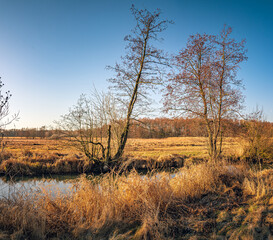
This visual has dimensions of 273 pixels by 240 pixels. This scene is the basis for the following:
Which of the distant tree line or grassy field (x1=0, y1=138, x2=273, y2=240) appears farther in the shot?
the distant tree line

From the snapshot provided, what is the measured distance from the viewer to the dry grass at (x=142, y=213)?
3.04 m

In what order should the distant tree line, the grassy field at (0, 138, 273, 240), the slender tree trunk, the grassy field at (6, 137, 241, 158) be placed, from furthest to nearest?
the grassy field at (6, 137, 241, 158)
the slender tree trunk
the distant tree line
the grassy field at (0, 138, 273, 240)

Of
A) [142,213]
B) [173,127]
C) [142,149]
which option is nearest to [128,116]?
[173,127]

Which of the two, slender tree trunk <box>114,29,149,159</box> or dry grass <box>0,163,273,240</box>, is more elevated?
slender tree trunk <box>114,29,149,159</box>

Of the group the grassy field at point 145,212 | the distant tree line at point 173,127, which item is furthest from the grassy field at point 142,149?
the grassy field at point 145,212

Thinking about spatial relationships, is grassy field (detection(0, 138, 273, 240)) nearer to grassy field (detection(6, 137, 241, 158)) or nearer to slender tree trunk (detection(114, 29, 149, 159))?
grassy field (detection(6, 137, 241, 158))

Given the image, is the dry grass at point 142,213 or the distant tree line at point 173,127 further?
the distant tree line at point 173,127

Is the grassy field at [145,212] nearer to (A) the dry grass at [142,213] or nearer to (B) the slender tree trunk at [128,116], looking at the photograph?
(A) the dry grass at [142,213]

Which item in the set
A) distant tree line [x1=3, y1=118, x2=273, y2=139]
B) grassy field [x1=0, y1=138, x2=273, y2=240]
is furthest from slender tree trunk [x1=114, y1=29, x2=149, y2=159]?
grassy field [x1=0, y1=138, x2=273, y2=240]

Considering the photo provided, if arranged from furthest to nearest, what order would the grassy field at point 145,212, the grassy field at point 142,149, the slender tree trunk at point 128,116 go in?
the grassy field at point 142,149 < the slender tree trunk at point 128,116 < the grassy field at point 145,212

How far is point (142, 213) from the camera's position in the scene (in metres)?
3.47

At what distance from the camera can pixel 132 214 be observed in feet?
12.2

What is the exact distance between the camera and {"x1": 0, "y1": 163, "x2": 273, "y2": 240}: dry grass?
3043 millimetres

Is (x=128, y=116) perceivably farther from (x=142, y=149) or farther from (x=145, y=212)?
(x=142, y=149)
